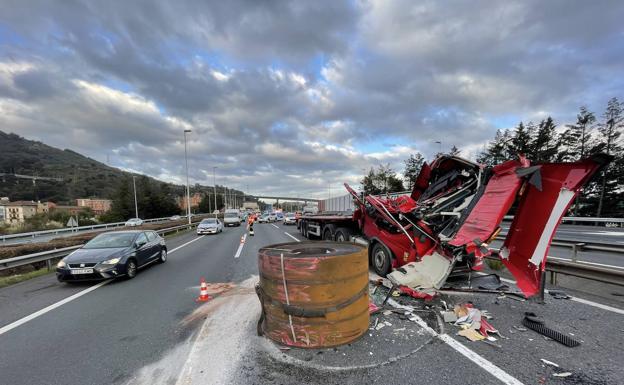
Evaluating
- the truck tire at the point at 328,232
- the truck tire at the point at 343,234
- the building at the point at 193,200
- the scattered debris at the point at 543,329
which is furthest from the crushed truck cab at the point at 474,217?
the building at the point at 193,200

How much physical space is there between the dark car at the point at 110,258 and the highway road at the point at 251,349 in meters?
1.30

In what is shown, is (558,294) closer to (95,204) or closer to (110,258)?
(110,258)

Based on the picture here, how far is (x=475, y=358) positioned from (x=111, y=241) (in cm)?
927

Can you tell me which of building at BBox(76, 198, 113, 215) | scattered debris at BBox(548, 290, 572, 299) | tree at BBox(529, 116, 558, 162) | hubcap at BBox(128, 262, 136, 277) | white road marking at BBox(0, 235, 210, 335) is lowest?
scattered debris at BBox(548, 290, 572, 299)

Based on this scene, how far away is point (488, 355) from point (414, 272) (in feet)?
6.97

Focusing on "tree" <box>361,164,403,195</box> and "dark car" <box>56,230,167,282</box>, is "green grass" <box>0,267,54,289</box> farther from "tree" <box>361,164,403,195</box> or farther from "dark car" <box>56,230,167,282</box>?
"tree" <box>361,164,403,195</box>

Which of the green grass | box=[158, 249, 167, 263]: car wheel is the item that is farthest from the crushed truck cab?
the green grass

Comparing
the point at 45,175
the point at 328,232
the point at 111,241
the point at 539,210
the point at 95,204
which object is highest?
the point at 45,175

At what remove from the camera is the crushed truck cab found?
4176mm

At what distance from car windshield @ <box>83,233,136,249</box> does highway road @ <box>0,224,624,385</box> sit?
8.28 feet

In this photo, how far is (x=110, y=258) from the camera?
7230mm

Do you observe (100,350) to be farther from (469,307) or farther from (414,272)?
(469,307)

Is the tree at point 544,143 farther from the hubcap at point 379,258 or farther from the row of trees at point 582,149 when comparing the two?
the hubcap at point 379,258

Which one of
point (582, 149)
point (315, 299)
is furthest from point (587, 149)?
point (315, 299)
